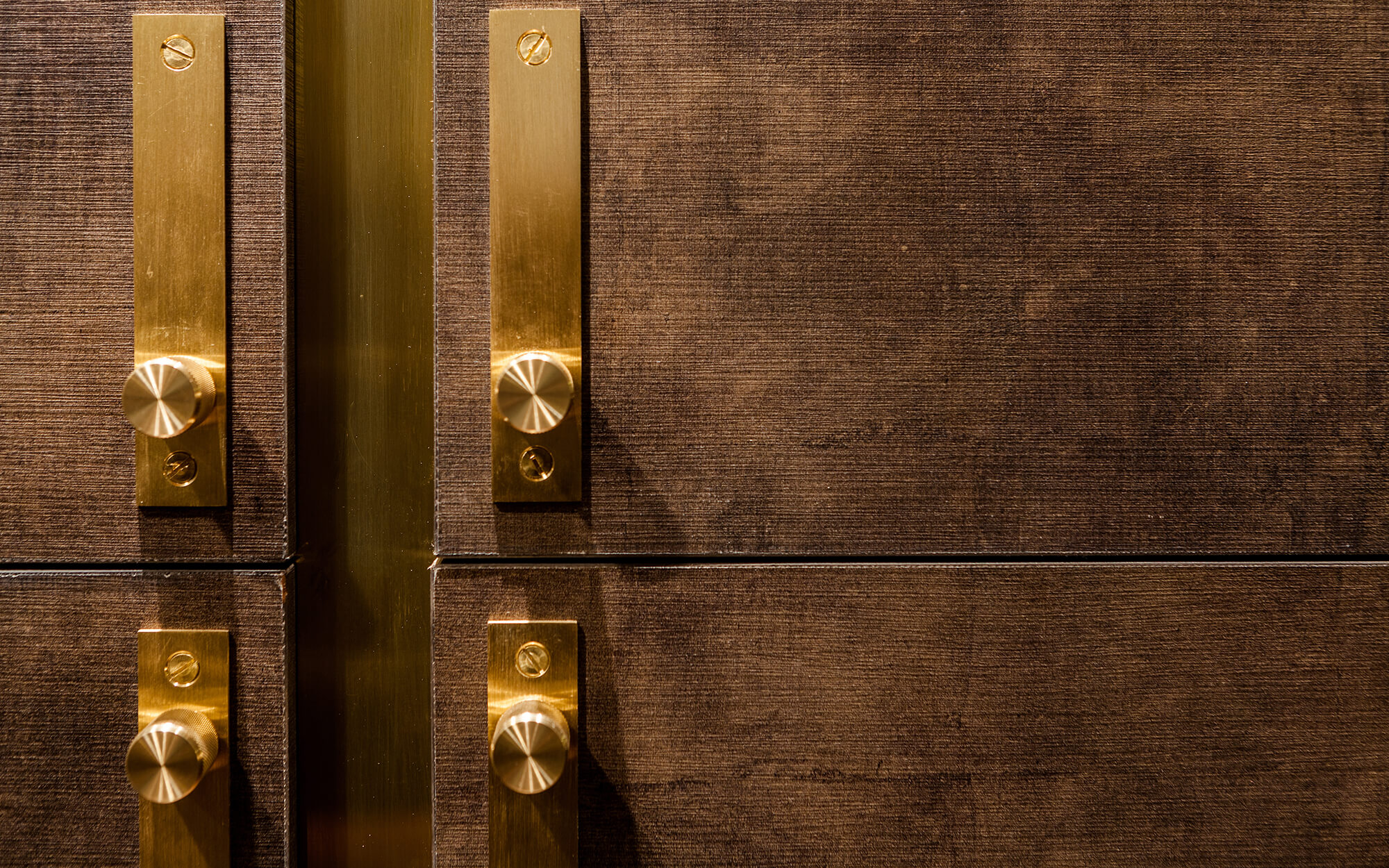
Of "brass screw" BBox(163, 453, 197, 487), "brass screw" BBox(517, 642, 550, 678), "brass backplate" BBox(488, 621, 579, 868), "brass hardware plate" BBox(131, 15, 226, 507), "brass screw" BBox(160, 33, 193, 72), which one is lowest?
"brass backplate" BBox(488, 621, 579, 868)

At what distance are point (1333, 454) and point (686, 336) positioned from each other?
0.34 meters

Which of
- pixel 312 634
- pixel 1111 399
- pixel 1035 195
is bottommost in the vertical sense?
pixel 312 634

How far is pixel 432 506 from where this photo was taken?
386mm

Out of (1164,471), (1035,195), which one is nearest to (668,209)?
(1035,195)

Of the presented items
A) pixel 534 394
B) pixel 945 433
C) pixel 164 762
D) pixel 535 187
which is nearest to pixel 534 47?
pixel 535 187

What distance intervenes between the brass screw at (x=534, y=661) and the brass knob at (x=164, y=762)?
15 cm

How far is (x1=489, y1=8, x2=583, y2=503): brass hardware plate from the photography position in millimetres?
352

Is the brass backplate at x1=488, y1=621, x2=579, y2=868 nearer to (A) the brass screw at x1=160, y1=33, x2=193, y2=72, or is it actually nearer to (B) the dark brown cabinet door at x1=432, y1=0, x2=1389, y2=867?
(B) the dark brown cabinet door at x1=432, y1=0, x2=1389, y2=867

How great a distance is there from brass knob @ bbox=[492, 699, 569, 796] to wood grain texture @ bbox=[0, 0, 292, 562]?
0.47ft

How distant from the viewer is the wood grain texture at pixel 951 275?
358mm

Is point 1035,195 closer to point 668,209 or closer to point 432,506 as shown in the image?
point 668,209

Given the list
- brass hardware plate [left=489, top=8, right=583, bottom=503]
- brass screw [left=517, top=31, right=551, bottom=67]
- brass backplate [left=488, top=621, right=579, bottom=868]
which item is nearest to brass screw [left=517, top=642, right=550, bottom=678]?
brass backplate [left=488, top=621, right=579, bottom=868]

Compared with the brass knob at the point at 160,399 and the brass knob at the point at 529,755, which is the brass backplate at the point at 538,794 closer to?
the brass knob at the point at 529,755

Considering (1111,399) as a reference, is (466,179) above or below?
above
